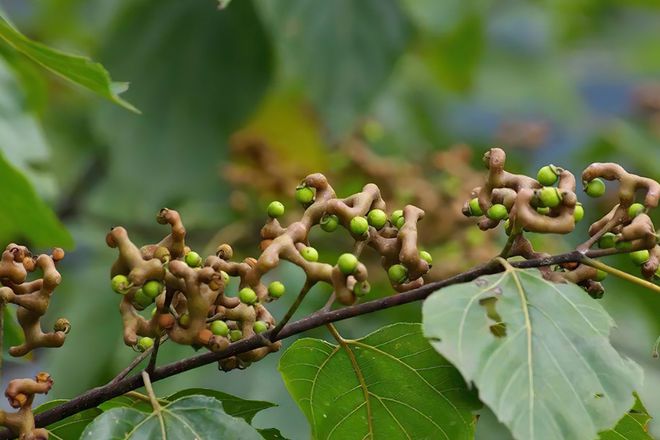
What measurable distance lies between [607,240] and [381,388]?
0.77 feet

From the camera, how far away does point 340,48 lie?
237 centimetres

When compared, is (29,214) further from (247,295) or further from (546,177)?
(546,177)

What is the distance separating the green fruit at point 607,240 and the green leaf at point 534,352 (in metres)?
0.05

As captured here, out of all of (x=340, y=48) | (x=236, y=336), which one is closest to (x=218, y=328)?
(x=236, y=336)

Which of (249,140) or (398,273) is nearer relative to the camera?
(398,273)

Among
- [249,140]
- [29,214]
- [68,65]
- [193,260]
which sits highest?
[68,65]

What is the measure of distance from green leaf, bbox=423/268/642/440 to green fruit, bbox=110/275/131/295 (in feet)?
0.78

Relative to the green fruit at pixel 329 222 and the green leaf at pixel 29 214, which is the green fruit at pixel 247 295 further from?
the green leaf at pixel 29 214

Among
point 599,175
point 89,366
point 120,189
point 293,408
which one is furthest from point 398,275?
point 120,189

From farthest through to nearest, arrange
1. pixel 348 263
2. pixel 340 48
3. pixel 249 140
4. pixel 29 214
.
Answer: pixel 249 140
pixel 340 48
pixel 29 214
pixel 348 263

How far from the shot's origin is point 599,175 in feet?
3.21

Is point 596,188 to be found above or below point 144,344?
above

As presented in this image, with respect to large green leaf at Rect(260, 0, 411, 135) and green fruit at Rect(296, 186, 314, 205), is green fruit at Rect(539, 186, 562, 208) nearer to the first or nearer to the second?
green fruit at Rect(296, 186, 314, 205)

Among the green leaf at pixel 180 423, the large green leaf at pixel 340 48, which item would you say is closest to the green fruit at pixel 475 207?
the green leaf at pixel 180 423
